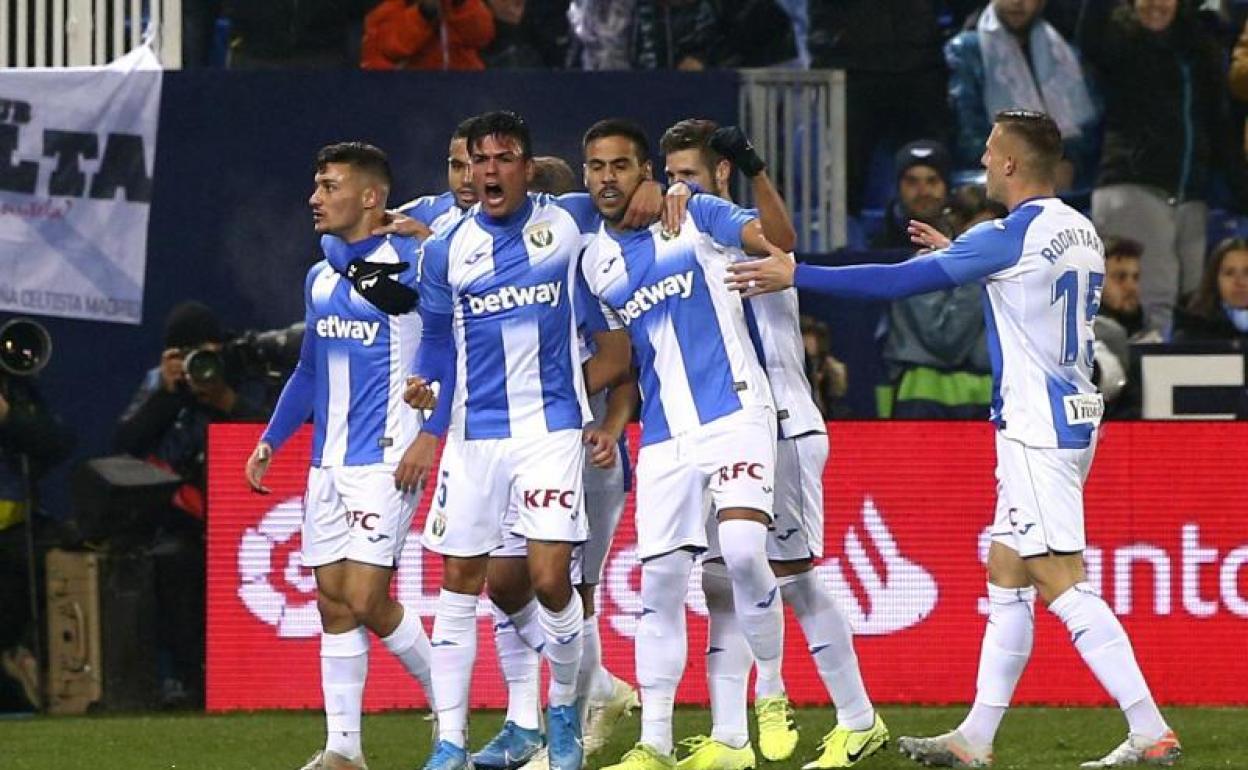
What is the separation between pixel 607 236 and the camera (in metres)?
9.32

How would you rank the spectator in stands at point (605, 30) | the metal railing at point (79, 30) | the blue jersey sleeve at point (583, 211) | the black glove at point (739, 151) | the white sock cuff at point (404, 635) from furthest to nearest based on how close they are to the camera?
the spectator in stands at point (605, 30) → the metal railing at point (79, 30) → the white sock cuff at point (404, 635) → the blue jersey sleeve at point (583, 211) → the black glove at point (739, 151)

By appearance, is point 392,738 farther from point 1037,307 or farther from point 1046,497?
point 1037,307

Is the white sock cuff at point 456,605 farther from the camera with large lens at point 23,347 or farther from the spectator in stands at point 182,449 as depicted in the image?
the camera with large lens at point 23,347

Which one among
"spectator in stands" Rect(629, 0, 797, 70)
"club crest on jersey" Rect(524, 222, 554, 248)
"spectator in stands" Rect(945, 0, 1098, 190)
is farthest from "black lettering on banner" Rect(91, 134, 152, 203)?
"club crest on jersey" Rect(524, 222, 554, 248)

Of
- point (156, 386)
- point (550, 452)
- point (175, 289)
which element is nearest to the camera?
point (550, 452)

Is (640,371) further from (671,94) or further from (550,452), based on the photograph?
(671,94)

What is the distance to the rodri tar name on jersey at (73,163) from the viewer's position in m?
13.5

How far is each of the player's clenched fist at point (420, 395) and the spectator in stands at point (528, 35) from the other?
5680mm

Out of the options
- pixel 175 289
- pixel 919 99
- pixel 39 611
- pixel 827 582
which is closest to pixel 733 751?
pixel 827 582

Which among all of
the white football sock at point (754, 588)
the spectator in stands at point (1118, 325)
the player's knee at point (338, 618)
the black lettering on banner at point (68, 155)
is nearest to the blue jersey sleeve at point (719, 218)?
the white football sock at point (754, 588)

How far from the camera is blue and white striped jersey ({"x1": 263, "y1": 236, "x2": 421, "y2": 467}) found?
9.66 meters

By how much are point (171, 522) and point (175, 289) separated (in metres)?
1.58

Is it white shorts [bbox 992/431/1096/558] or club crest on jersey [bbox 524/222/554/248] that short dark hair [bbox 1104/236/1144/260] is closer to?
white shorts [bbox 992/431/1096/558]

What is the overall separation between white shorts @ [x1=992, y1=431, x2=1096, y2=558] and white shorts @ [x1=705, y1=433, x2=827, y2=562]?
928mm
